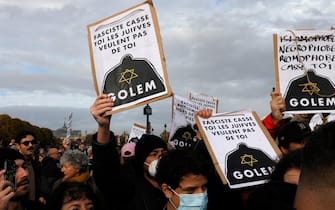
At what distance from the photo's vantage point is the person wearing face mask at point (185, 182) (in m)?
3.36

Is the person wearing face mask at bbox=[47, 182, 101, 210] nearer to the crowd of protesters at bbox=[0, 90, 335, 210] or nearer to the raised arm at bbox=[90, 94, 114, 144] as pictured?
the crowd of protesters at bbox=[0, 90, 335, 210]

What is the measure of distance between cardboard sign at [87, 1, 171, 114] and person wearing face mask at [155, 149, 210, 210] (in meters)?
0.51

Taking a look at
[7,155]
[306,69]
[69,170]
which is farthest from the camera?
[69,170]

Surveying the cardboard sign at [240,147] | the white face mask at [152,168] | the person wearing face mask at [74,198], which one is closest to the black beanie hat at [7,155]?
the person wearing face mask at [74,198]

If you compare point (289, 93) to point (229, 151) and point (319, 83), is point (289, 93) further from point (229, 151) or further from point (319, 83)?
point (229, 151)

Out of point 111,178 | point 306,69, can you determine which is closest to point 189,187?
point 111,178

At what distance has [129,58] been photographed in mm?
3588

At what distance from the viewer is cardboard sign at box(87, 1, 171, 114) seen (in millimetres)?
3463

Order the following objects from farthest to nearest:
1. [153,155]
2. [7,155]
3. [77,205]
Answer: [153,155] → [7,155] → [77,205]

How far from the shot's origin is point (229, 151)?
3.74 metres

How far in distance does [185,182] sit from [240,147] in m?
0.63

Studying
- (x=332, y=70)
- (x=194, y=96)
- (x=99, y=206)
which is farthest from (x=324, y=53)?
(x=99, y=206)

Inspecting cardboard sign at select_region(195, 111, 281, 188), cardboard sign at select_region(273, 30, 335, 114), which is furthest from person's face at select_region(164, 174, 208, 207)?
cardboard sign at select_region(273, 30, 335, 114)

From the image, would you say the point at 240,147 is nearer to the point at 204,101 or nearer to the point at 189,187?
the point at 189,187
